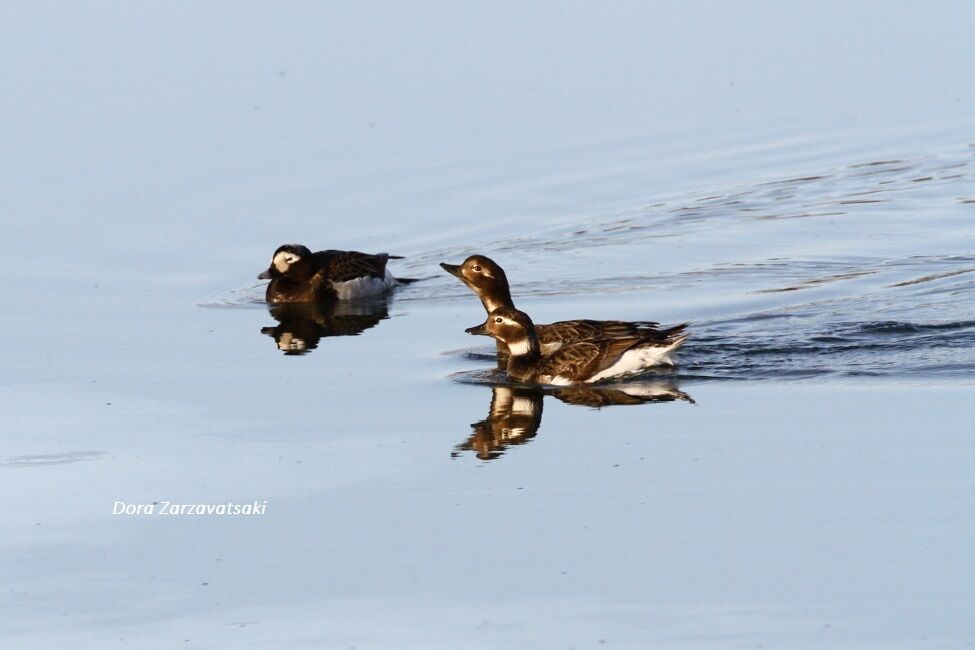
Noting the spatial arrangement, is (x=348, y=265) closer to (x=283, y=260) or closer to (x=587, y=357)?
(x=283, y=260)

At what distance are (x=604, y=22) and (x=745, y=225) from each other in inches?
573

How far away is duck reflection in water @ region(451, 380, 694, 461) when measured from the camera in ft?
46.5

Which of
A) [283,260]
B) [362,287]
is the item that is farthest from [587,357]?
[283,260]

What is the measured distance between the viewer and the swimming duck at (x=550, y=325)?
16.6 m

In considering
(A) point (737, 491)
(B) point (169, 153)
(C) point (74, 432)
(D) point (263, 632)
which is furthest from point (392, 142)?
(D) point (263, 632)

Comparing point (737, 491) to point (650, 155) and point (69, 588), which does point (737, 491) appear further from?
point (650, 155)

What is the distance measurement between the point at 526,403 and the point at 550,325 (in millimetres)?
1498

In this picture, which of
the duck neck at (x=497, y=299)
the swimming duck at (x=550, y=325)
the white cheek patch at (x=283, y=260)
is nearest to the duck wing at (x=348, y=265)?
the white cheek patch at (x=283, y=260)

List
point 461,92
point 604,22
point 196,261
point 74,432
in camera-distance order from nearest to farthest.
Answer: point 74,432 → point 196,261 → point 461,92 → point 604,22

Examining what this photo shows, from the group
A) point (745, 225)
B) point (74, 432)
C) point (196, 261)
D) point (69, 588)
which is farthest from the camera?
point (745, 225)

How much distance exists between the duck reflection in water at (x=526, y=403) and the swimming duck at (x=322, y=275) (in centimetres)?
481

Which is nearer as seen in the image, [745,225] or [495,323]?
[495,323]

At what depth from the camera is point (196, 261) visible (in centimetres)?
2183

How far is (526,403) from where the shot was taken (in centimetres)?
1592
